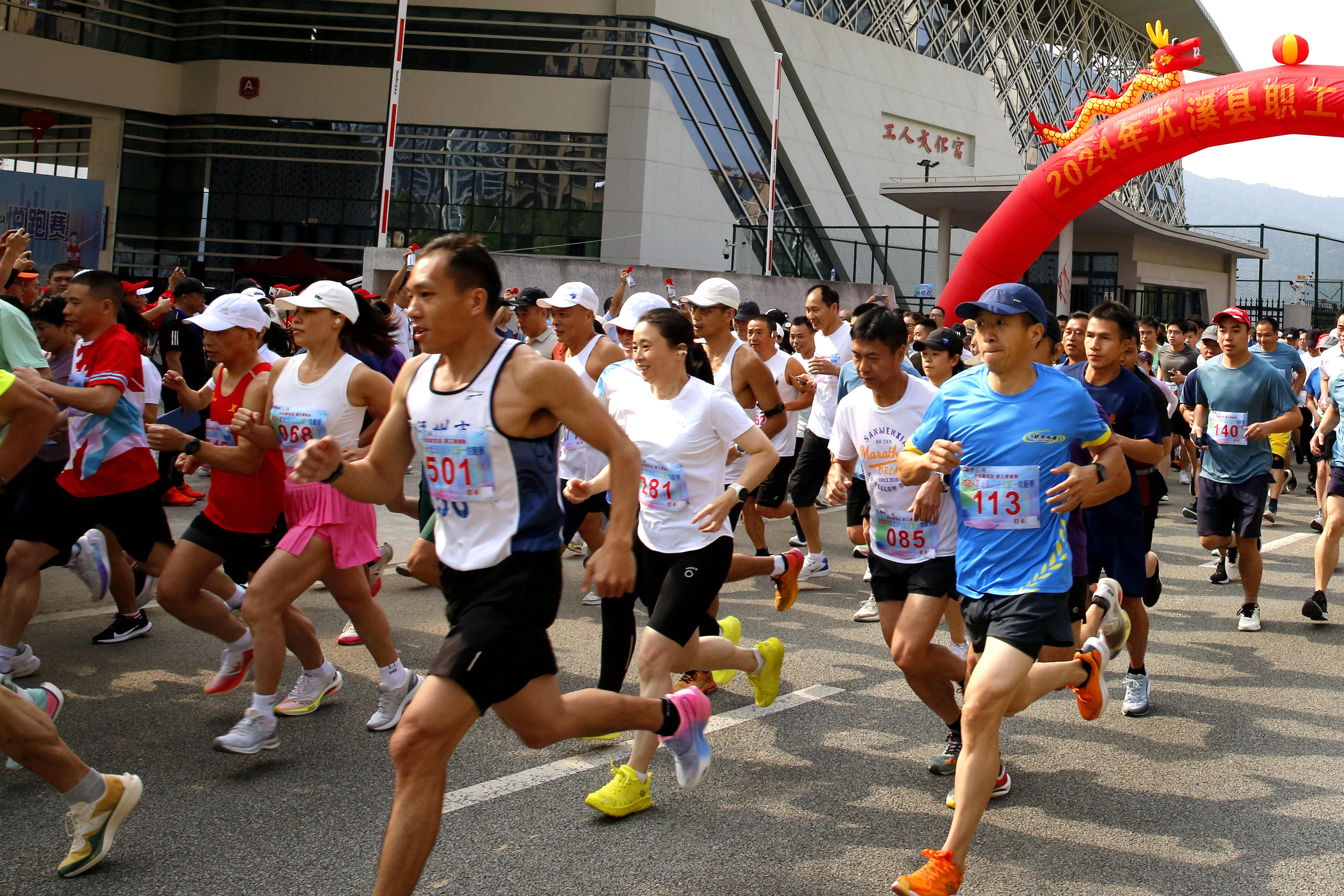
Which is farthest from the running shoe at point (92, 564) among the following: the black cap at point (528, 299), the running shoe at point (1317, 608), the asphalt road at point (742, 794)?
the running shoe at point (1317, 608)

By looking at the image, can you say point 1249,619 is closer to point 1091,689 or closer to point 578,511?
point 1091,689

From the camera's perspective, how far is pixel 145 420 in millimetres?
6398

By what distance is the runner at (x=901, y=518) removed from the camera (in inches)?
185

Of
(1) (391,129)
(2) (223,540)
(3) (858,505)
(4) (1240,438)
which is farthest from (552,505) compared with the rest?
(1) (391,129)

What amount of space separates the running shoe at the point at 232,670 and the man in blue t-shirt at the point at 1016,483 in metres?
3.06

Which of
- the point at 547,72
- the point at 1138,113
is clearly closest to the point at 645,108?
the point at 547,72

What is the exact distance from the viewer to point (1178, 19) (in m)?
45.2

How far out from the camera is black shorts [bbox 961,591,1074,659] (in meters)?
4.00

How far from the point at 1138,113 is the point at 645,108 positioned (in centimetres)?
1080

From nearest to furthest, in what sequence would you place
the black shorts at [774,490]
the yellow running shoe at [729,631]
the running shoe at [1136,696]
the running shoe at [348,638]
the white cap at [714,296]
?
the yellow running shoe at [729,631] < the running shoe at [1136,696] < the running shoe at [348,638] < the white cap at [714,296] < the black shorts at [774,490]

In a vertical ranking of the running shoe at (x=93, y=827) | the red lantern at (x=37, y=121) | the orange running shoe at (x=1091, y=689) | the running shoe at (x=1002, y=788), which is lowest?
the running shoe at (x=93, y=827)

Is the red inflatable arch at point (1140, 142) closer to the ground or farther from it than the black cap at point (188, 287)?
farther from it

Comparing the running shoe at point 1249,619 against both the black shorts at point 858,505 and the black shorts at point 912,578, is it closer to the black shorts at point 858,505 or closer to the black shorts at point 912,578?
the black shorts at point 858,505

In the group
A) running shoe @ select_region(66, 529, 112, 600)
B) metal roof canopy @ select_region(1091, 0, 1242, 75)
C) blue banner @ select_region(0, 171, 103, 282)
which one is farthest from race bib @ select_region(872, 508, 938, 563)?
metal roof canopy @ select_region(1091, 0, 1242, 75)
